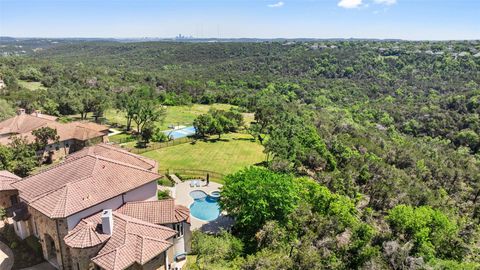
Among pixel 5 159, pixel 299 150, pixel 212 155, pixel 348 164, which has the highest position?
pixel 5 159

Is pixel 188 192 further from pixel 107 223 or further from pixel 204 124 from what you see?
pixel 204 124

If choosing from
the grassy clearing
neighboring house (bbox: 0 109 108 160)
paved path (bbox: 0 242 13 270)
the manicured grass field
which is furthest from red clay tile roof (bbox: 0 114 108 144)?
the grassy clearing

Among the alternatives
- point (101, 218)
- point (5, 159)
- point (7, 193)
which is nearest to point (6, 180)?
point (7, 193)

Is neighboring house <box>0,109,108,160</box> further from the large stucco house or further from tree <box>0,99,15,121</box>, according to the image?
the large stucco house

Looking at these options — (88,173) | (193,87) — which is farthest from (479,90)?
(88,173)

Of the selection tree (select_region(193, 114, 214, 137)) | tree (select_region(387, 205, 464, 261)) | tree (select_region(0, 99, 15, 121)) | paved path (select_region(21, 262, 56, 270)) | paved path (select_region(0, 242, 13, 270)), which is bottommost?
tree (select_region(387, 205, 464, 261))

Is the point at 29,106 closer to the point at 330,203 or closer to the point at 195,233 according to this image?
the point at 195,233
